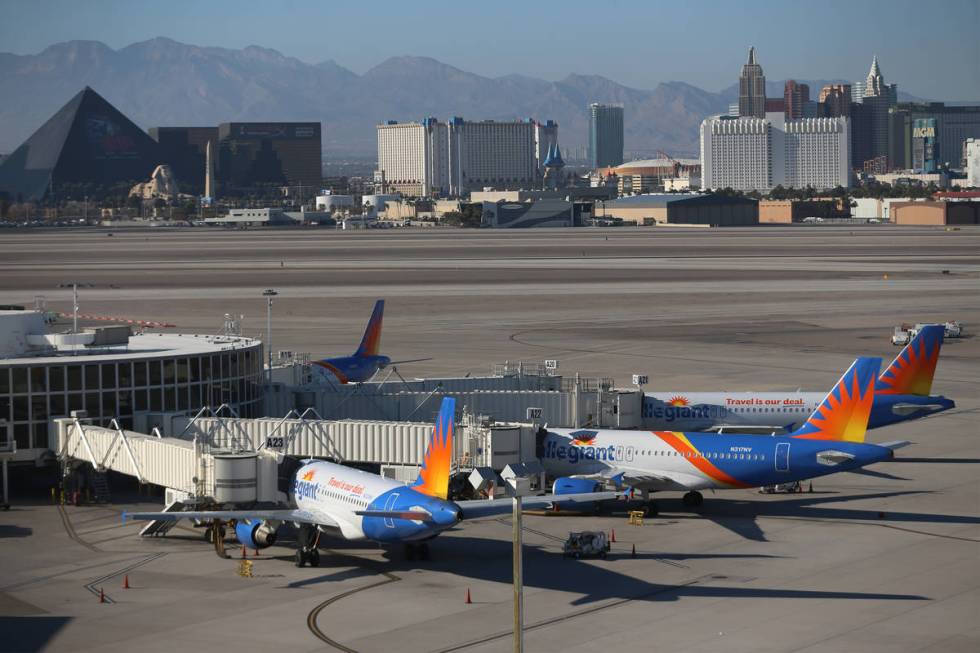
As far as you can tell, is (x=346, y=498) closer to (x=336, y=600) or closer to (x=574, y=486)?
(x=336, y=600)

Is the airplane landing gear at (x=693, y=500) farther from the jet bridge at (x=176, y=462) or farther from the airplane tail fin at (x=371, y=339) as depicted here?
the airplane tail fin at (x=371, y=339)

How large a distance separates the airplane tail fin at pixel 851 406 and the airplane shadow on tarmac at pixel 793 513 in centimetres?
328

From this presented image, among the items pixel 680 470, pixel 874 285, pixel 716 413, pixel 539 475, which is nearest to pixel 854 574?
pixel 680 470

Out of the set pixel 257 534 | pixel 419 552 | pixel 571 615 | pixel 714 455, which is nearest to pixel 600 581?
pixel 571 615

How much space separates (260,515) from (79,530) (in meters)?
9.73

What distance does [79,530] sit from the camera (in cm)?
5300

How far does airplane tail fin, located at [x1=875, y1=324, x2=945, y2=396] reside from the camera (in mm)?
65562

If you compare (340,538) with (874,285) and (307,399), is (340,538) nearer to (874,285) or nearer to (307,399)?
→ (307,399)

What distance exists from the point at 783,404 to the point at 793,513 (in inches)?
511

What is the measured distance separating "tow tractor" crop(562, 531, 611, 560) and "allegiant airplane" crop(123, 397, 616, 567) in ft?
7.86

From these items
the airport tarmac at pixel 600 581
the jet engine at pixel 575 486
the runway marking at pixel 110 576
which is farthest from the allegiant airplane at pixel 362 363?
the runway marking at pixel 110 576

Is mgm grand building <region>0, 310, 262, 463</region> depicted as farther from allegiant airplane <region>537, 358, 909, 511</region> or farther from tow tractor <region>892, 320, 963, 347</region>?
tow tractor <region>892, 320, 963, 347</region>

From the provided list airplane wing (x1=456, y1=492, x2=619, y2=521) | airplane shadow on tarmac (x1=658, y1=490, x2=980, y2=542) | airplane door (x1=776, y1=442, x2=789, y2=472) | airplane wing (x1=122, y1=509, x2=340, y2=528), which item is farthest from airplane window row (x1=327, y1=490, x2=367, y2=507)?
airplane door (x1=776, y1=442, x2=789, y2=472)

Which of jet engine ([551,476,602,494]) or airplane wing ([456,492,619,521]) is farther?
jet engine ([551,476,602,494])
